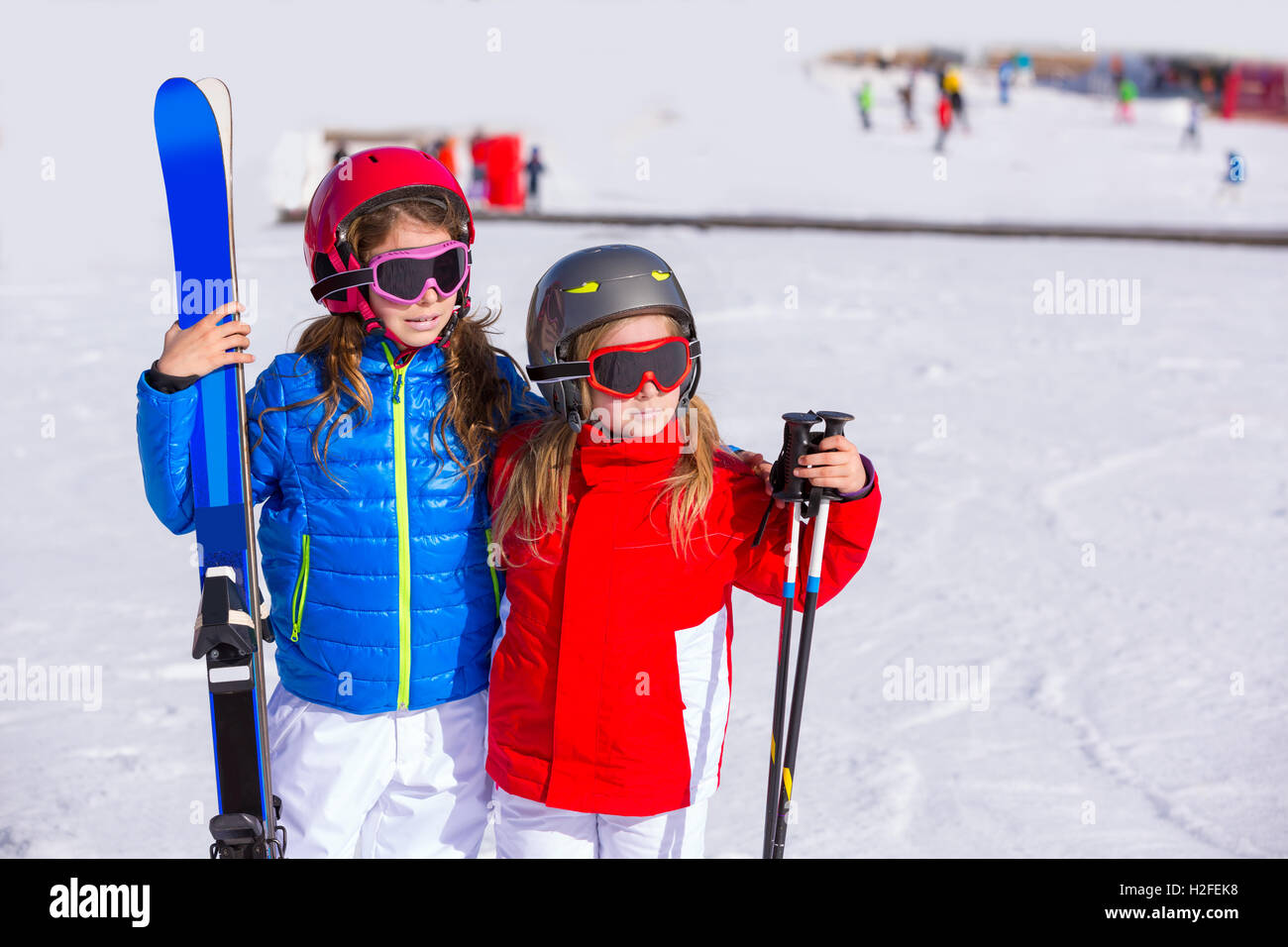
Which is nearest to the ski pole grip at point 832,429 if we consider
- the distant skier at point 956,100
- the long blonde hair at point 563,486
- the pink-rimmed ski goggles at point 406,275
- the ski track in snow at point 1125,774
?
the long blonde hair at point 563,486

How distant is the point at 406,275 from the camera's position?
2.32 meters

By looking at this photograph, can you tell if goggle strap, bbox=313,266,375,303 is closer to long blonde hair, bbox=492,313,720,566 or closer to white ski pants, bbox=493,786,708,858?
long blonde hair, bbox=492,313,720,566

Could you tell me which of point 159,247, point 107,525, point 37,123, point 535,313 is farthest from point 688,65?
point 535,313

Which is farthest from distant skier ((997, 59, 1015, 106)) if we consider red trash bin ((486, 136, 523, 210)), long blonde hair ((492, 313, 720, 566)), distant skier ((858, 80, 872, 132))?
long blonde hair ((492, 313, 720, 566))

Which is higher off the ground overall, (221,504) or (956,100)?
(956,100)

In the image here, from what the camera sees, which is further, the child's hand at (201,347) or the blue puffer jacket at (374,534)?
the blue puffer jacket at (374,534)

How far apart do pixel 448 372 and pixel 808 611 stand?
91 cm

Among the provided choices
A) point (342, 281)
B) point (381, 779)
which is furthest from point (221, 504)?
point (381, 779)

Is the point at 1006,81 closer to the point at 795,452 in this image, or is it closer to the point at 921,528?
the point at 921,528

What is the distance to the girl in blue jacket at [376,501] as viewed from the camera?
2.34m

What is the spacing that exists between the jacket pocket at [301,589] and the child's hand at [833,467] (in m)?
1.02

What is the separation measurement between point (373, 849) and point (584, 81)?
32.5 metres

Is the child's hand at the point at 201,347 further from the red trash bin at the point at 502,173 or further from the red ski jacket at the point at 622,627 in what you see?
the red trash bin at the point at 502,173

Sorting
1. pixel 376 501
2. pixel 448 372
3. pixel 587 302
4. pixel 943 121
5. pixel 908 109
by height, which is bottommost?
pixel 376 501
